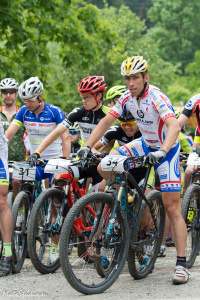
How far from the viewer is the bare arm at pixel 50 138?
30.6 feet

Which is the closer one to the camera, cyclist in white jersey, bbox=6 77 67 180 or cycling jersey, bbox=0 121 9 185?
cycling jersey, bbox=0 121 9 185

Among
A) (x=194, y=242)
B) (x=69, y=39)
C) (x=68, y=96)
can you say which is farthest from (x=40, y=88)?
(x=68, y=96)

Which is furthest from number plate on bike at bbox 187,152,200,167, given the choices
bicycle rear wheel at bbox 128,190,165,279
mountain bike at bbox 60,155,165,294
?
mountain bike at bbox 60,155,165,294

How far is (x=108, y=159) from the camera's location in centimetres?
798

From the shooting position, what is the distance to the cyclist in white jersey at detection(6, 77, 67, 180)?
9734mm

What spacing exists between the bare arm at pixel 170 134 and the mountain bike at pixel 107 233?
24cm

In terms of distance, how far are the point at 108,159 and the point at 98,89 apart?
1719 mm

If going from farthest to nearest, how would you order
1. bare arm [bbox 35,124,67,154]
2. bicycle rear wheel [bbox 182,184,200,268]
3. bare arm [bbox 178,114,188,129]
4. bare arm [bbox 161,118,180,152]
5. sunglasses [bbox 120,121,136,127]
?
bare arm [bbox 178,114,188,129]
sunglasses [bbox 120,121,136,127]
bare arm [bbox 35,124,67,154]
bicycle rear wheel [bbox 182,184,200,268]
bare arm [bbox 161,118,180,152]

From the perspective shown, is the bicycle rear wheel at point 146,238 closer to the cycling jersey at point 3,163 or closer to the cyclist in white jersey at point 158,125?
the cyclist in white jersey at point 158,125

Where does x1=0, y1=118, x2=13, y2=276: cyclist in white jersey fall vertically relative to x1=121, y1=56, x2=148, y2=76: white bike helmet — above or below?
below

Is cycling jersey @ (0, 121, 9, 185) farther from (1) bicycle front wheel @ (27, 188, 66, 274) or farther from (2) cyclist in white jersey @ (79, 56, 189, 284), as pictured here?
(2) cyclist in white jersey @ (79, 56, 189, 284)

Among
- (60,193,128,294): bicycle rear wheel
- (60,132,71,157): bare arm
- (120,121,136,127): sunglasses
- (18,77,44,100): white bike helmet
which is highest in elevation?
(18,77,44,100): white bike helmet

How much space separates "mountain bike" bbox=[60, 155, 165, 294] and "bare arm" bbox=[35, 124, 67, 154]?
1.41m

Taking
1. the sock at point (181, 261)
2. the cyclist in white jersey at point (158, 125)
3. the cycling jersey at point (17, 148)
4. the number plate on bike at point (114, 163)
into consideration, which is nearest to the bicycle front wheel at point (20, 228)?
the cyclist in white jersey at point (158, 125)
